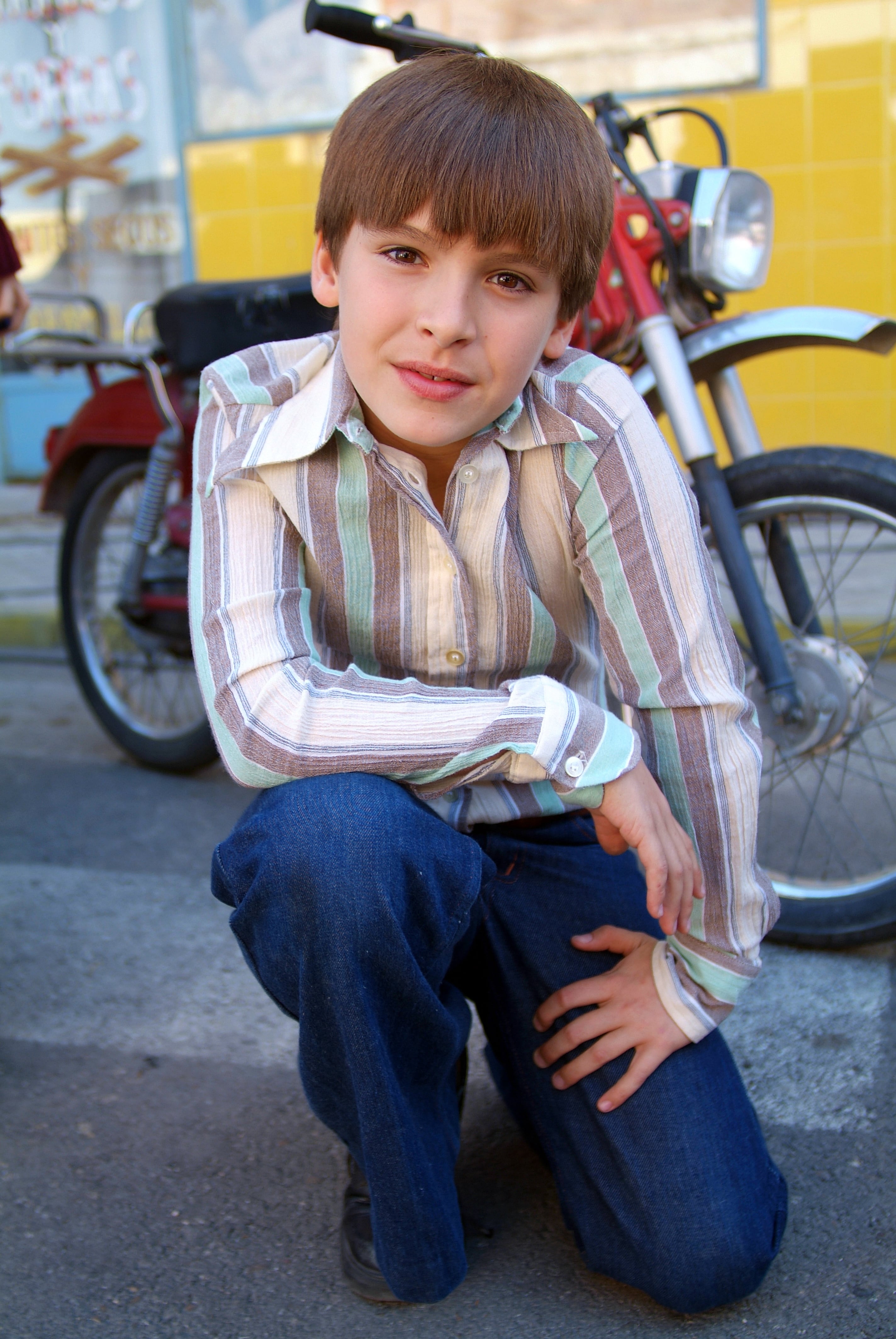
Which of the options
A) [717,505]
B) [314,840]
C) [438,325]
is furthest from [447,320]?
[717,505]

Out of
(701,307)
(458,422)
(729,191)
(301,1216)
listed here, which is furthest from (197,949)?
(729,191)

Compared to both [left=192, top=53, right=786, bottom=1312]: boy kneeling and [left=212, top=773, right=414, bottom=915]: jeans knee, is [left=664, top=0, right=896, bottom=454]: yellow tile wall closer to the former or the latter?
[left=192, top=53, right=786, bottom=1312]: boy kneeling

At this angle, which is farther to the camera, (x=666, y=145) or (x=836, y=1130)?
(x=666, y=145)

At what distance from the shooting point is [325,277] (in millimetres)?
1509

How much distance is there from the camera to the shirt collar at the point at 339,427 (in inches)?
55.7

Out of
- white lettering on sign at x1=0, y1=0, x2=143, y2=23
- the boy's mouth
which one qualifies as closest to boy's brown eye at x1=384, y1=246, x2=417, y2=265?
the boy's mouth

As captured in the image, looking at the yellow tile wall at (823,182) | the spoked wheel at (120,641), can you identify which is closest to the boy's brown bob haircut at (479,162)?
the spoked wheel at (120,641)

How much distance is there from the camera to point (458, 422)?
1.38 metres

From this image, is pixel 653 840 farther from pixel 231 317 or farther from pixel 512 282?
pixel 231 317

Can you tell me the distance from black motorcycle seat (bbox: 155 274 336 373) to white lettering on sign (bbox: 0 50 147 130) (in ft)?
12.8

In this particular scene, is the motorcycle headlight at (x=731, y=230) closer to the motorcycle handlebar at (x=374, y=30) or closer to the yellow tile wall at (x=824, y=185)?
the motorcycle handlebar at (x=374, y=30)

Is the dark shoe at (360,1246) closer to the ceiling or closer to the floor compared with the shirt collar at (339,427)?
closer to the floor

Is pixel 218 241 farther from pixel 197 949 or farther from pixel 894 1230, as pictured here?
pixel 894 1230

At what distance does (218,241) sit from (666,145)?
211 centimetres
